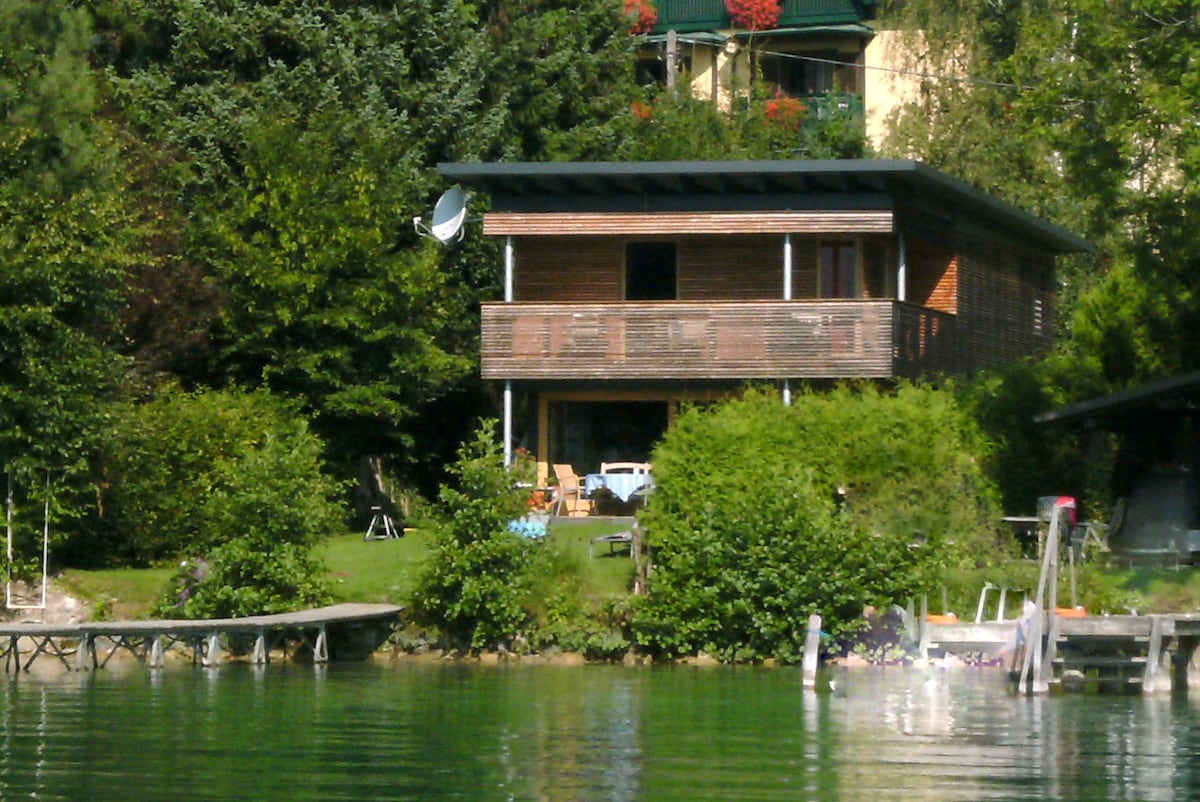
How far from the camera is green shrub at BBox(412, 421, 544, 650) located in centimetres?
2869

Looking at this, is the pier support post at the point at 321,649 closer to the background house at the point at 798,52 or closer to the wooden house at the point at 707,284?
the wooden house at the point at 707,284

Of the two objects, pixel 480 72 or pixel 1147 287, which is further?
pixel 480 72

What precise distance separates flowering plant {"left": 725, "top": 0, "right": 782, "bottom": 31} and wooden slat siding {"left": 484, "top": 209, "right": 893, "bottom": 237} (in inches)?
758

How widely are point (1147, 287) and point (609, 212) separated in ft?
28.4

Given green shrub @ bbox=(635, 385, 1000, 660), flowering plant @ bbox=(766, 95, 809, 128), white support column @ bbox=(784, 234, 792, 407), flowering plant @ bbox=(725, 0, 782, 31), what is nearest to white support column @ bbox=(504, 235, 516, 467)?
white support column @ bbox=(784, 234, 792, 407)

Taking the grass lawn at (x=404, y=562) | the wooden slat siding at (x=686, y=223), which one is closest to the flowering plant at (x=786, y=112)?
the wooden slat siding at (x=686, y=223)

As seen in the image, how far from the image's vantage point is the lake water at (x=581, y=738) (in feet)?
55.6

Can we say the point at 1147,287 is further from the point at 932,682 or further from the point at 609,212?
the point at 932,682

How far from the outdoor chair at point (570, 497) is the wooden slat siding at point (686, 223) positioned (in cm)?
396

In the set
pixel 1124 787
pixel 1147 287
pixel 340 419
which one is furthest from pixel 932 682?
pixel 340 419

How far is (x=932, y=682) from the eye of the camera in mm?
25938

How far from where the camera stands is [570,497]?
36.5m

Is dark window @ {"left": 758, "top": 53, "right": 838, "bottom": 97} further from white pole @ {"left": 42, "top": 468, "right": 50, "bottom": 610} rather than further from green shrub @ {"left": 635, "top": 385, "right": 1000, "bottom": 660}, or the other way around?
white pole @ {"left": 42, "top": 468, "right": 50, "bottom": 610}

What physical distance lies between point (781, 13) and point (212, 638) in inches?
1323
